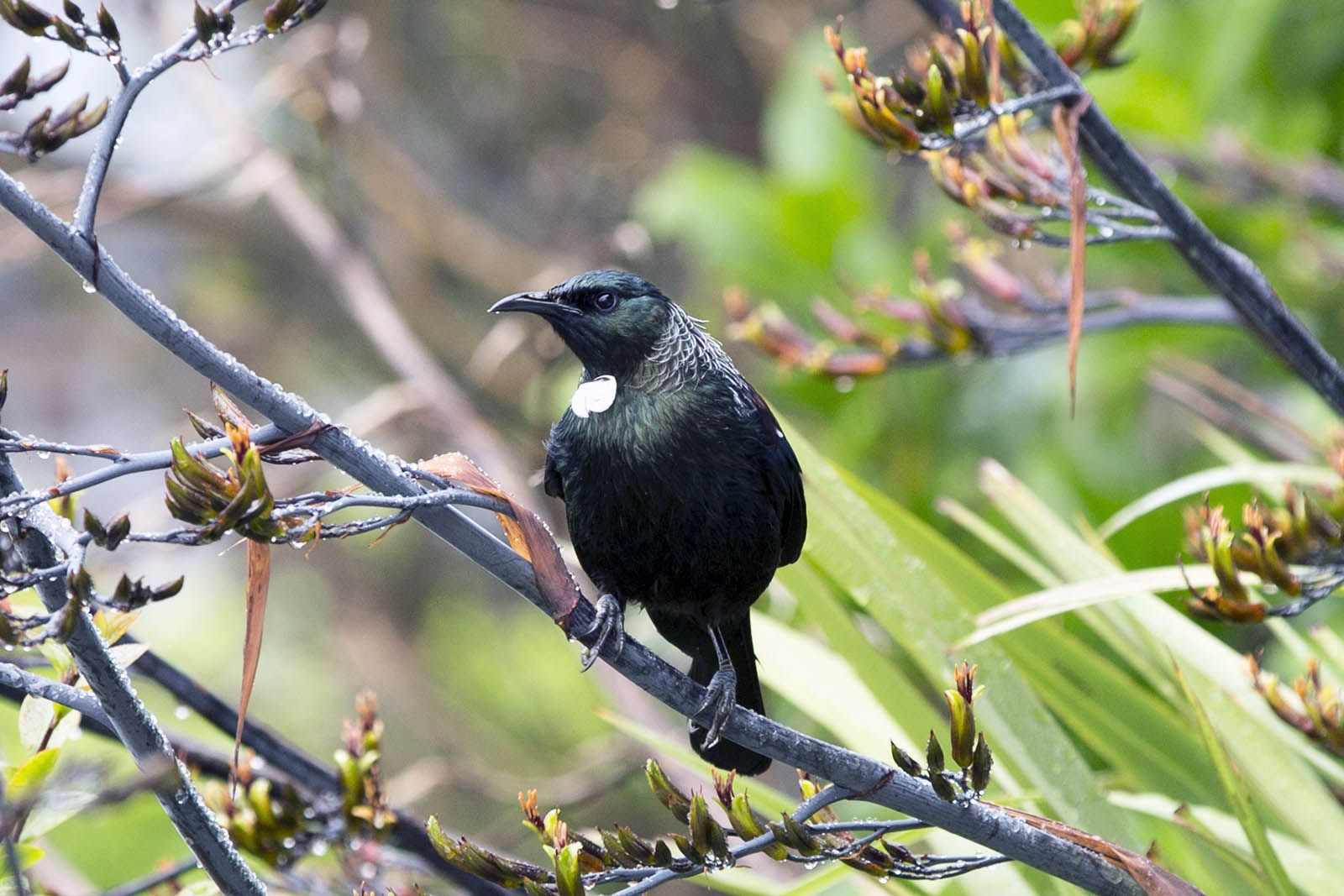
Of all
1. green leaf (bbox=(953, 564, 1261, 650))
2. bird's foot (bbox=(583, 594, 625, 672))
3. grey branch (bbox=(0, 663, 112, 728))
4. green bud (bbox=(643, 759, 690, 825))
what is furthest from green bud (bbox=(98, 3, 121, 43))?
green leaf (bbox=(953, 564, 1261, 650))

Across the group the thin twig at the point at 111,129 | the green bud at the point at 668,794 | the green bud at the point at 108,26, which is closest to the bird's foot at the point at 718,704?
the green bud at the point at 668,794

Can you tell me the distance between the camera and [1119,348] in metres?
3.63

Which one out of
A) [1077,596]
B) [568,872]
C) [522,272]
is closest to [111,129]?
[568,872]

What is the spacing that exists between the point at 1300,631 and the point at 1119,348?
95 cm

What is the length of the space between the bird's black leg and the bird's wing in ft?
0.50

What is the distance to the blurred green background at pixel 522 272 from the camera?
3.51m

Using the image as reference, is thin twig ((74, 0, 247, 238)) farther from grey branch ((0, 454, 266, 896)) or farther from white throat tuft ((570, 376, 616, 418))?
white throat tuft ((570, 376, 616, 418))

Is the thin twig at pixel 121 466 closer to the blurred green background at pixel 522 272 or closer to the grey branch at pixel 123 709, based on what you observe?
the grey branch at pixel 123 709

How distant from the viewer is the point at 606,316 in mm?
1833

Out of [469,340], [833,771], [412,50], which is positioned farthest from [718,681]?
[412,50]

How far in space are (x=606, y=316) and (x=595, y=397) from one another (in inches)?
6.0

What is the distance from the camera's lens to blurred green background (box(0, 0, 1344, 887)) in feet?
11.5

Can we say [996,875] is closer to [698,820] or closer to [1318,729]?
[1318,729]

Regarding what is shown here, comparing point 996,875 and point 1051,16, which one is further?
point 1051,16
